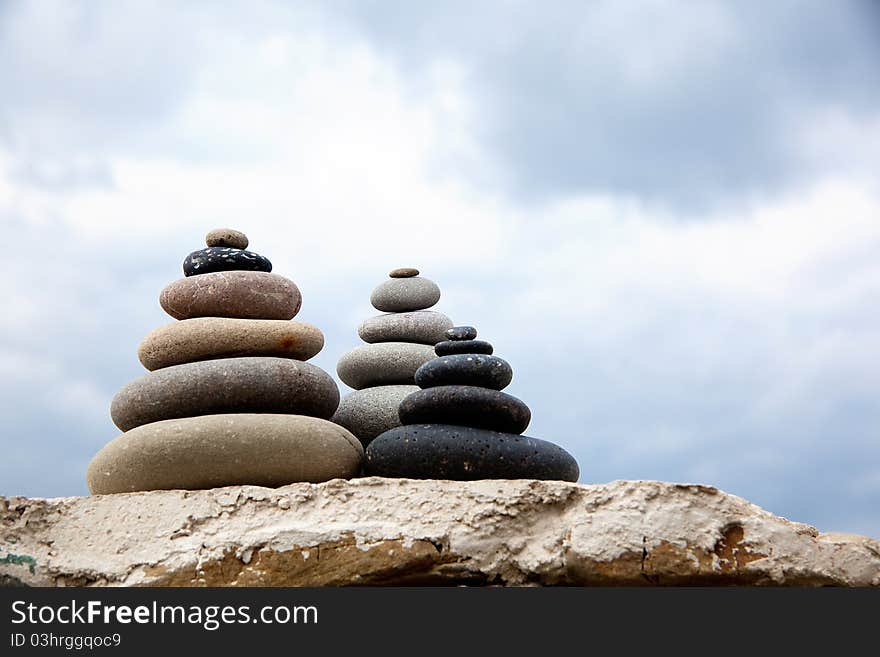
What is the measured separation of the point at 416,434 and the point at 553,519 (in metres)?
1.08

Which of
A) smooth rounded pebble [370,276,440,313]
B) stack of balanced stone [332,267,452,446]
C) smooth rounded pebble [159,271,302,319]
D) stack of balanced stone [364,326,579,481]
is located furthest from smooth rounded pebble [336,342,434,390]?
smooth rounded pebble [159,271,302,319]

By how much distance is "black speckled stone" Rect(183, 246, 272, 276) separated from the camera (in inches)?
261

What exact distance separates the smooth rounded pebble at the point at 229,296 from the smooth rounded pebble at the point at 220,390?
51 cm

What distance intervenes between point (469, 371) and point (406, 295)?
2.05m

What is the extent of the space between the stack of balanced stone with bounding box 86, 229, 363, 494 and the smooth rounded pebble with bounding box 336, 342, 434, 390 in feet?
4.06

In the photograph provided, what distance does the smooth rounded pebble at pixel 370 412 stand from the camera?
709cm

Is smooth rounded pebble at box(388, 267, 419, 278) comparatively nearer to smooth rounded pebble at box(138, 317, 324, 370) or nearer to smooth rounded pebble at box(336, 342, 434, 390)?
smooth rounded pebble at box(336, 342, 434, 390)

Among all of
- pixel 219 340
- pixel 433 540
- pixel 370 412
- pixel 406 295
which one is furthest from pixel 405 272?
pixel 433 540

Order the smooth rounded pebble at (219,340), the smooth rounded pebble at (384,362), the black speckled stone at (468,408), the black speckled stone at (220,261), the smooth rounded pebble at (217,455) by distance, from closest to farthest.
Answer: the smooth rounded pebble at (217,455) < the black speckled stone at (468,408) < the smooth rounded pebble at (219,340) < the black speckled stone at (220,261) < the smooth rounded pebble at (384,362)

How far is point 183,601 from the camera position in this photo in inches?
177

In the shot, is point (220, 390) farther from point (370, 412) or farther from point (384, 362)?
point (384, 362)

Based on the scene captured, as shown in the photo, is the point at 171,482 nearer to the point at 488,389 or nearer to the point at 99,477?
the point at 99,477

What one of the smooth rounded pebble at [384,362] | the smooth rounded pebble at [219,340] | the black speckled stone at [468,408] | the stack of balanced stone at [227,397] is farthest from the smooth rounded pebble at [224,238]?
the black speckled stone at [468,408]

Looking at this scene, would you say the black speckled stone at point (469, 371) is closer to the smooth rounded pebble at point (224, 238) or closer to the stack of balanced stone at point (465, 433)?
the stack of balanced stone at point (465, 433)
